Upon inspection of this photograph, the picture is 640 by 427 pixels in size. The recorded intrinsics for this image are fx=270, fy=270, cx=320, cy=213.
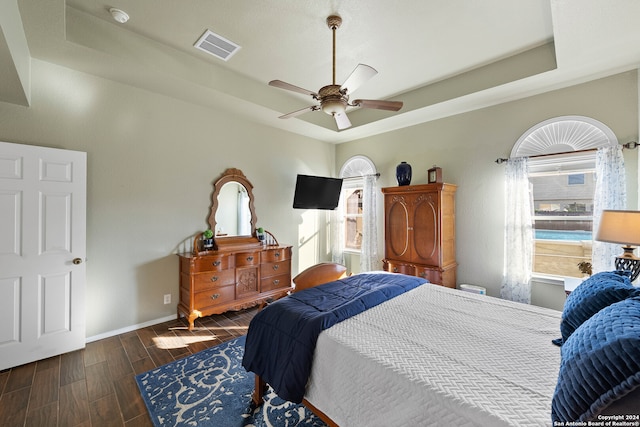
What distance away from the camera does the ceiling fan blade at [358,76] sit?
2051 millimetres

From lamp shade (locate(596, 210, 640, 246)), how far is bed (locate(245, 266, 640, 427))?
0.84 meters

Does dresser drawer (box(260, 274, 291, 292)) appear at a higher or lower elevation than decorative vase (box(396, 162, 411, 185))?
lower

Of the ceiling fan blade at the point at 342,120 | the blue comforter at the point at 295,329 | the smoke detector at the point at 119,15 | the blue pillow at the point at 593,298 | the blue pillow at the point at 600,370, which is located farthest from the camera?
the ceiling fan blade at the point at 342,120

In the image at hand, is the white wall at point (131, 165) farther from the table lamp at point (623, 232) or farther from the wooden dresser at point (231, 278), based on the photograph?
the table lamp at point (623, 232)

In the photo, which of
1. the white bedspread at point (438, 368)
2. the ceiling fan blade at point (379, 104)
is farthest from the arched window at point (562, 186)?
the ceiling fan blade at point (379, 104)

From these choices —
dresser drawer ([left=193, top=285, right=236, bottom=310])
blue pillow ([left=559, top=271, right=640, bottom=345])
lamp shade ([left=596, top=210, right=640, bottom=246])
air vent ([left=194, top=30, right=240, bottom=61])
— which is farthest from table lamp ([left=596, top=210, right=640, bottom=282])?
dresser drawer ([left=193, top=285, right=236, bottom=310])

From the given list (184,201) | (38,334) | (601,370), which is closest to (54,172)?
(184,201)

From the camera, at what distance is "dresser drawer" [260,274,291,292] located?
3.93 metres

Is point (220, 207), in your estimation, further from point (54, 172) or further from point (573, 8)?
point (573, 8)

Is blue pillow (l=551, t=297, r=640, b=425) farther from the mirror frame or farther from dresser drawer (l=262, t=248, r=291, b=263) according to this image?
the mirror frame

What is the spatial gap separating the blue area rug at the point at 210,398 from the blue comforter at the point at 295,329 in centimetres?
35

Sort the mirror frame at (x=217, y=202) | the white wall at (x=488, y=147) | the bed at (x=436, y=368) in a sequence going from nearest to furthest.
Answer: the bed at (x=436, y=368), the white wall at (x=488, y=147), the mirror frame at (x=217, y=202)

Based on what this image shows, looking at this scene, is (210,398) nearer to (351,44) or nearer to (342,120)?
(342,120)

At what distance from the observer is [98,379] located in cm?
227
